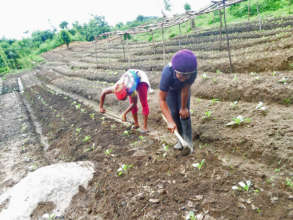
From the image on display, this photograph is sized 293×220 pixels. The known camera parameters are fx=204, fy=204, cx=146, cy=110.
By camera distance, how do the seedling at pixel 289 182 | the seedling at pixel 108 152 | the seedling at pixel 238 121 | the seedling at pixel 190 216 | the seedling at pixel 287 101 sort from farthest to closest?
the seedling at pixel 108 152
the seedling at pixel 287 101
the seedling at pixel 238 121
the seedling at pixel 289 182
the seedling at pixel 190 216

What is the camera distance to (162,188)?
108 inches

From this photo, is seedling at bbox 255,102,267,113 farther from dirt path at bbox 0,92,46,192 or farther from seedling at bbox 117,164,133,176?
dirt path at bbox 0,92,46,192

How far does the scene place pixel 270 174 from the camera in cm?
266

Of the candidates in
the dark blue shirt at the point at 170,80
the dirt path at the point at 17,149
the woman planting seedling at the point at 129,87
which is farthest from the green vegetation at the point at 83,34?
the dark blue shirt at the point at 170,80

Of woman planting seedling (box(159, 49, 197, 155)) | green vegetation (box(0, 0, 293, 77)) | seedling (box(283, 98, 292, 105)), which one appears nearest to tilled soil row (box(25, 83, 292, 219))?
woman planting seedling (box(159, 49, 197, 155))

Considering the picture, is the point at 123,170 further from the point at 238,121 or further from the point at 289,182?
the point at 289,182

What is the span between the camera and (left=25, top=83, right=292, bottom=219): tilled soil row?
7.41ft

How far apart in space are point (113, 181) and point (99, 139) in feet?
5.74

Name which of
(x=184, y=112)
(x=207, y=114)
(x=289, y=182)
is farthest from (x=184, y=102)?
(x=289, y=182)

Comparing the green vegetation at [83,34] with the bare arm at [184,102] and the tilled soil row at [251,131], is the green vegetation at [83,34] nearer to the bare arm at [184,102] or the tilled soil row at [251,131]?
the tilled soil row at [251,131]

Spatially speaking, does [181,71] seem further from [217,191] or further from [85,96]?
[85,96]

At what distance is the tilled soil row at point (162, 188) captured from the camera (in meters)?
2.26

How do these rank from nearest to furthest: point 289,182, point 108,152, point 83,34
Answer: point 289,182
point 108,152
point 83,34

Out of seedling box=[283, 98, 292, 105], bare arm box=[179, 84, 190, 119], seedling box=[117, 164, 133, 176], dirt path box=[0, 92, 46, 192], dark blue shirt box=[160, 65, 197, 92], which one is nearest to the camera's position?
dark blue shirt box=[160, 65, 197, 92]
